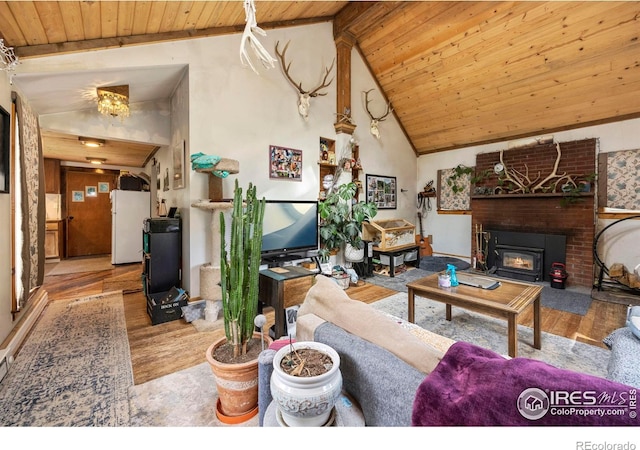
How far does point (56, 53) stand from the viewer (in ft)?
7.06

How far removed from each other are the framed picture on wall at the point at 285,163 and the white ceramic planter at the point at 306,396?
2868 millimetres

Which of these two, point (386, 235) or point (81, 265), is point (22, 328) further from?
point (386, 235)

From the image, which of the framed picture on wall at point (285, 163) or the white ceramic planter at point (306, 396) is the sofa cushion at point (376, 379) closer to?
the white ceramic planter at point (306, 396)

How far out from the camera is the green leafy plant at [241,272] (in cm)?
138

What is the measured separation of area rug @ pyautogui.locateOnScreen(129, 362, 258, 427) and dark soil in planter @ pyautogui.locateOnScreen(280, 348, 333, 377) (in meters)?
0.71

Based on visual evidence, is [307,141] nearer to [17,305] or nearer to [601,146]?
[17,305]

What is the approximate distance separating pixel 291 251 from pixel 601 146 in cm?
443

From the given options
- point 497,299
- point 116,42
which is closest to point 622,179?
point 497,299

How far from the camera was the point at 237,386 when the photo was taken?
134 centimetres

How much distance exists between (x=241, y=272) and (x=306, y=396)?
723 mm

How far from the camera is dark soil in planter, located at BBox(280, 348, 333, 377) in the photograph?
87 centimetres

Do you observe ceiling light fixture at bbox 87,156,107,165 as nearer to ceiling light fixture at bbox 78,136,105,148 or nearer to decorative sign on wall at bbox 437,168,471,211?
ceiling light fixture at bbox 78,136,105,148

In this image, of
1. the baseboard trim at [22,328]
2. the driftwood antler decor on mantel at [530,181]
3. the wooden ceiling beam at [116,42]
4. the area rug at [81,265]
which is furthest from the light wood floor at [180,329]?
the wooden ceiling beam at [116,42]
